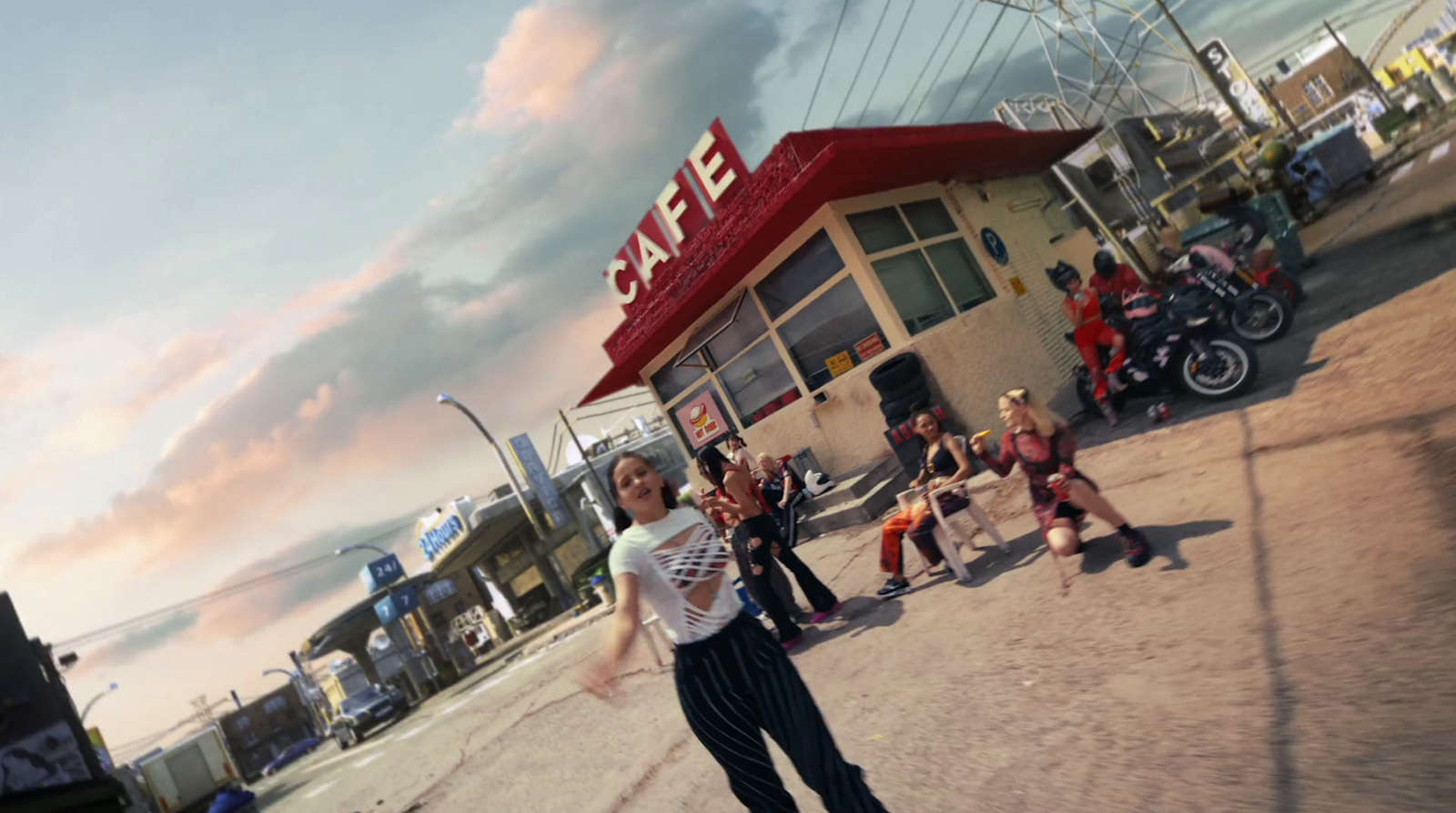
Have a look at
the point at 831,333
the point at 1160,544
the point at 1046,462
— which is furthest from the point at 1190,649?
the point at 831,333

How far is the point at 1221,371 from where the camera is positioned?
6.79 meters

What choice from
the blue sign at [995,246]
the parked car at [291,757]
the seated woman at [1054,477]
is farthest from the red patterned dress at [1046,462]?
the parked car at [291,757]

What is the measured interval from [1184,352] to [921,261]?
453cm

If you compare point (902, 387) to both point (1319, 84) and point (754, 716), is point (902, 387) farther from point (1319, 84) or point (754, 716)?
point (1319, 84)

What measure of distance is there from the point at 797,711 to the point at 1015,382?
885 centimetres

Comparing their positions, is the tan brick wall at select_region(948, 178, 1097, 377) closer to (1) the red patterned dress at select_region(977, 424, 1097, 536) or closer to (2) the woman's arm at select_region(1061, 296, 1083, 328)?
(2) the woman's arm at select_region(1061, 296, 1083, 328)

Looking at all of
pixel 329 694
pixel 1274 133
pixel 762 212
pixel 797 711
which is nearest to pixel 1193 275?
pixel 762 212

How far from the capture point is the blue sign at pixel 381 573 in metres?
31.3

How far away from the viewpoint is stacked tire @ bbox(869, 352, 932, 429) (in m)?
9.74

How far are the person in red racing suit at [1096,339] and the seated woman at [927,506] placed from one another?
10.5 feet

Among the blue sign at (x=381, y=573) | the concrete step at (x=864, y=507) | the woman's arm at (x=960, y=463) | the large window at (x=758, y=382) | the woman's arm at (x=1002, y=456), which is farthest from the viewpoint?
the blue sign at (x=381, y=573)

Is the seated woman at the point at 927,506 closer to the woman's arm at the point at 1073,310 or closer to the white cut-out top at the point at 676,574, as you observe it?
the white cut-out top at the point at 676,574

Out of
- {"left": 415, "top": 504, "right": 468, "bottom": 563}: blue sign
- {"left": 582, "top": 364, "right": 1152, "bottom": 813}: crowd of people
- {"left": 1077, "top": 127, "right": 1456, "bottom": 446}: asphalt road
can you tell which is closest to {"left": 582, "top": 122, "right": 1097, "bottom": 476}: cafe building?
{"left": 1077, "top": 127, "right": 1456, "bottom": 446}: asphalt road

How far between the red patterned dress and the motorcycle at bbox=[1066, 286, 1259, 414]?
3.39 meters
